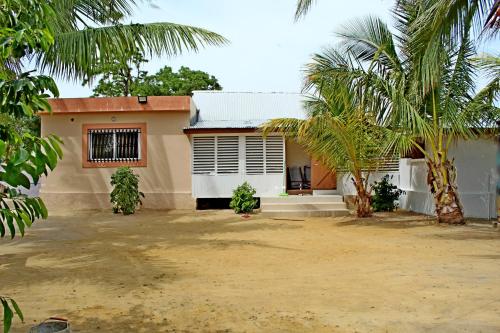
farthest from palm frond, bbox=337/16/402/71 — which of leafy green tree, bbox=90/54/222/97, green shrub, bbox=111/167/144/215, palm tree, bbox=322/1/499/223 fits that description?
leafy green tree, bbox=90/54/222/97

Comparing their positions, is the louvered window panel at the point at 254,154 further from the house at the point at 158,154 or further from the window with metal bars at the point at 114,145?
the window with metal bars at the point at 114,145

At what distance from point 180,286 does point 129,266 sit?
1611mm

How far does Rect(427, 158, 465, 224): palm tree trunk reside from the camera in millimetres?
11469

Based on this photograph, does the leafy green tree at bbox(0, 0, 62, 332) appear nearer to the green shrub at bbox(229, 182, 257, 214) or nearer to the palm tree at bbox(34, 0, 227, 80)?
the palm tree at bbox(34, 0, 227, 80)

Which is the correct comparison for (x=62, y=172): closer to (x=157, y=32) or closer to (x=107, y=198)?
(x=107, y=198)

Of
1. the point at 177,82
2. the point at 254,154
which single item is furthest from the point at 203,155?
the point at 177,82

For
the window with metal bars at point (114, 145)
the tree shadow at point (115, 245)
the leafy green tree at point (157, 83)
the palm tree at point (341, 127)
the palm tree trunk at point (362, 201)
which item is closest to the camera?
the tree shadow at point (115, 245)

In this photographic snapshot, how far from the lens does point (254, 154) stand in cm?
1644

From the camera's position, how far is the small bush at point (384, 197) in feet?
48.8

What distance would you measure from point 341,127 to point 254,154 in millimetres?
4967

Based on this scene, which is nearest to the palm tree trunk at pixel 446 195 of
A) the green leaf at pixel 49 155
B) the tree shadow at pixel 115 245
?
the tree shadow at pixel 115 245

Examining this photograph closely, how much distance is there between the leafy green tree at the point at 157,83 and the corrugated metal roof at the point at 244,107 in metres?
11.8

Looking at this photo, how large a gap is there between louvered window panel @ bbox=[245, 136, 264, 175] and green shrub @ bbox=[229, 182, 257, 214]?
4.25ft

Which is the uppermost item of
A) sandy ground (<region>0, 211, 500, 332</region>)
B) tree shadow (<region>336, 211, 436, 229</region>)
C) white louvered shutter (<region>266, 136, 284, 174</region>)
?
white louvered shutter (<region>266, 136, 284, 174</region>)
